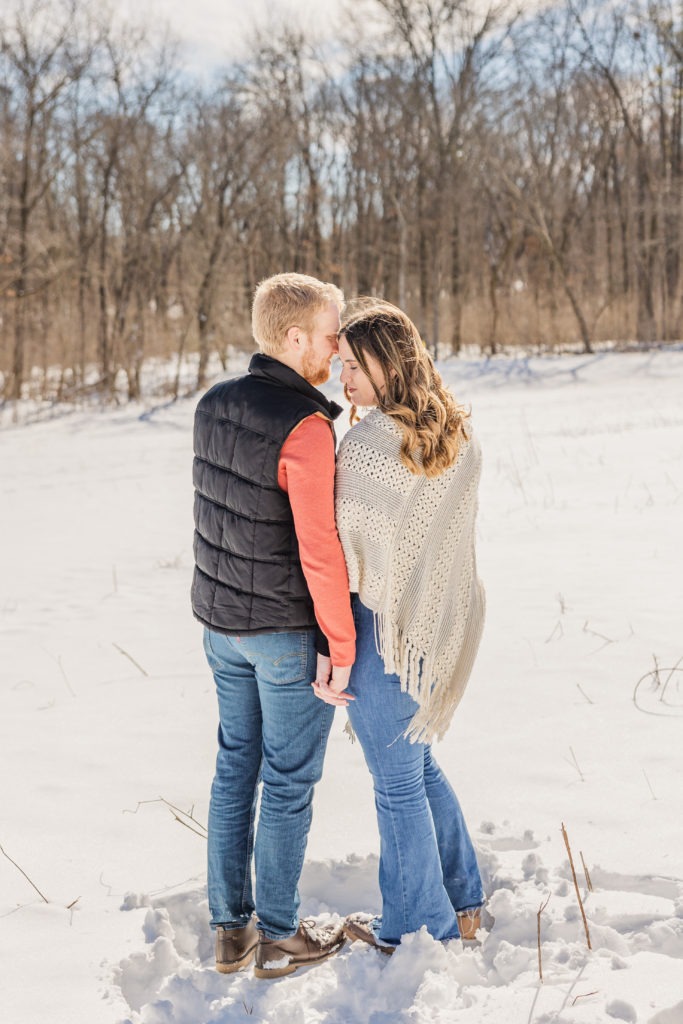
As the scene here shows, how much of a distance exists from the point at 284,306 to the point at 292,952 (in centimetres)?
169

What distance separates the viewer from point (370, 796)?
341 cm

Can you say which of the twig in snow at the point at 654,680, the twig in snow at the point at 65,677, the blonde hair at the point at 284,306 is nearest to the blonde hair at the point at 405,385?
→ the blonde hair at the point at 284,306

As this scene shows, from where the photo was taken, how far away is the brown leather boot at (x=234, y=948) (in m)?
2.40

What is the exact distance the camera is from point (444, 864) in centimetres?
255

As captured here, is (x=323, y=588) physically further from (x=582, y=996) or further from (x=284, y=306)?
(x=582, y=996)

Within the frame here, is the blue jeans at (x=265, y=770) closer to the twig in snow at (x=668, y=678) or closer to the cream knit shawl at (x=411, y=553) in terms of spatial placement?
the cream knit shawl at (x=411, y=553)

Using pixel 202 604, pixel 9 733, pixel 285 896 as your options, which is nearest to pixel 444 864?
pixel 285 896

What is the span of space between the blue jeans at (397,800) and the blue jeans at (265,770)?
0.45ft

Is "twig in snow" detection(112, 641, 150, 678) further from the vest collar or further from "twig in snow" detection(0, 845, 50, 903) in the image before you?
the vest collar

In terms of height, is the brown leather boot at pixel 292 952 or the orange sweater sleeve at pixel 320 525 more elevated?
the orange sweater sleeve at pixel 320 525

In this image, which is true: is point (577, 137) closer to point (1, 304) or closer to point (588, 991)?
point (1, 304)

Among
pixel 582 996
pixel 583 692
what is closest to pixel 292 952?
pixel 582 996

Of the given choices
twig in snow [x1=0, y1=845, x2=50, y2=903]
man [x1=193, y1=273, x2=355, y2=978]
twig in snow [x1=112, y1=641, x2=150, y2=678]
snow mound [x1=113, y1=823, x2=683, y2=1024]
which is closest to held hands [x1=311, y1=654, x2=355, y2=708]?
man [x1=193, y1=273, x2=355, y2=978]

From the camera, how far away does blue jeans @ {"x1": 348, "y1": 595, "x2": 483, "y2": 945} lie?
7.38 feet
